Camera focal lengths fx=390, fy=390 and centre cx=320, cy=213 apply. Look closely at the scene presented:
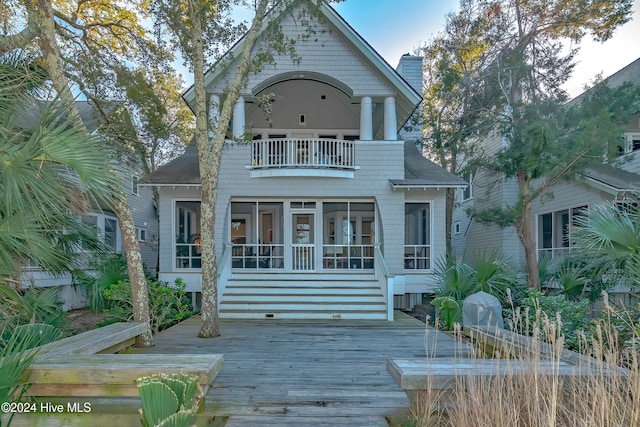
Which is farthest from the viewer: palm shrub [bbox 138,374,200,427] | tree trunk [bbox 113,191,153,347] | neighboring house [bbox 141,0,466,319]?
neighboring house [bbox 141,0,466,319]

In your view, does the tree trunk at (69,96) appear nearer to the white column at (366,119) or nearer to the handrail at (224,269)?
the handrail at (224,269)

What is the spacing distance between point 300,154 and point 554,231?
30.3 ft

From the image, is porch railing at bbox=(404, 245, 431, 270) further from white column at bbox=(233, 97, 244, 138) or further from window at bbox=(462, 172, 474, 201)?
window at bbox=(462, 172, 474, 201)

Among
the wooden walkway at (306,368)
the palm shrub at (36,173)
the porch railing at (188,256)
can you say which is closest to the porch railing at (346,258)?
the wooden walkway at (306,368)

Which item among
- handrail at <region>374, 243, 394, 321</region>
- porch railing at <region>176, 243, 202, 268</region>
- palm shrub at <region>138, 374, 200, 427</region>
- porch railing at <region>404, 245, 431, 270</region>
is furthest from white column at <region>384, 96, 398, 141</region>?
palm shrub at <region>138, 374, 200, 427</region>

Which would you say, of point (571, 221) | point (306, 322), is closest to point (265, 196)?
point (306, 322)

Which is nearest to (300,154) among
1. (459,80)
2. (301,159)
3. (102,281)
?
(301,159)

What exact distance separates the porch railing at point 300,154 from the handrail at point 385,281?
8.37 feet

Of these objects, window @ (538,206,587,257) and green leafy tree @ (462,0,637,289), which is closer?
green leafy tree @ (462,0,637,289)

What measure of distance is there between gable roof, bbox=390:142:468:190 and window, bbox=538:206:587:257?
14.5ft

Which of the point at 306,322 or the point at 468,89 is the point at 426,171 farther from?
the point at 306,322

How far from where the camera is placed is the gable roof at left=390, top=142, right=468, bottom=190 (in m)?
10.4

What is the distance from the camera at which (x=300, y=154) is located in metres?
10.9

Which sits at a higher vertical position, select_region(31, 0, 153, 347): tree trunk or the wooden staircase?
select_region(31, 0, 153, 347): tree trunk
